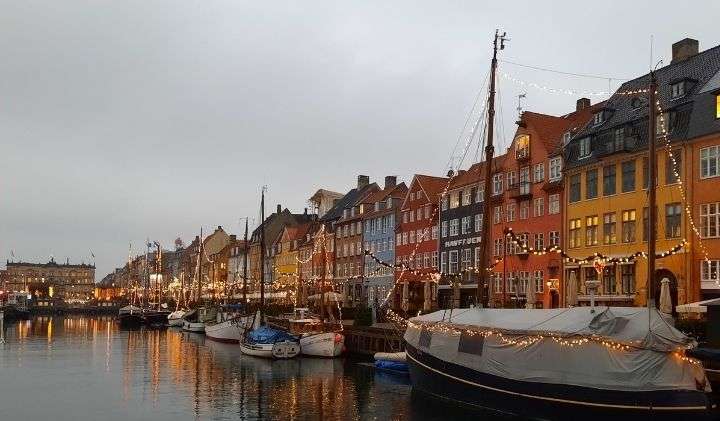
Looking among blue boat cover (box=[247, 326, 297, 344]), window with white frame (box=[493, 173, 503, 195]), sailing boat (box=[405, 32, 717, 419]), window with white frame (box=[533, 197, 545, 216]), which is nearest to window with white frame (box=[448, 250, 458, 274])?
window with white frame (box=[493, 173, 503, 195])

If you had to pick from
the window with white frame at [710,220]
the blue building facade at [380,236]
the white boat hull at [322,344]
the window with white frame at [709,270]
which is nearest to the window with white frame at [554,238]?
the window with white frame at [710,220]

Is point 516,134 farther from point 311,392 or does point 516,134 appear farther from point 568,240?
point 311,392

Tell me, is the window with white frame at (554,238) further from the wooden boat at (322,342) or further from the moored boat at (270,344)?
the moored boat at (270,344)

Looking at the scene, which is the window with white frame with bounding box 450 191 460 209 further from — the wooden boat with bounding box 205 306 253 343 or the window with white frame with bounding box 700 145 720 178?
the window with white frame with bounding box 700 145 720 178

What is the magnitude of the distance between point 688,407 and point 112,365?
4485 cm

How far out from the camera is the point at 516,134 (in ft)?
225

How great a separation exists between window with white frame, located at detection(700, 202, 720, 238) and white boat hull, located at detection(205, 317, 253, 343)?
44861 millimetres

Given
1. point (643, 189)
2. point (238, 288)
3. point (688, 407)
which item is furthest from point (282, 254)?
point (688, 407)

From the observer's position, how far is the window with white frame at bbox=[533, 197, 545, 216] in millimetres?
64637

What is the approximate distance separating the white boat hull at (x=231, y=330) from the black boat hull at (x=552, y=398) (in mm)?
43730

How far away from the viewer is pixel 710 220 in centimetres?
4781

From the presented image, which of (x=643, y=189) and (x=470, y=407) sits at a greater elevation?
(x=643, y=189)

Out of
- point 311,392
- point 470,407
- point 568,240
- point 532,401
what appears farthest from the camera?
point 568,240

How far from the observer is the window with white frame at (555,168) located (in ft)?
205
